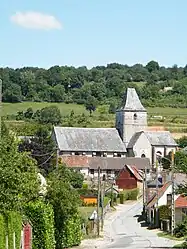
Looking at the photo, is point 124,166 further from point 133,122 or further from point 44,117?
point 44,117

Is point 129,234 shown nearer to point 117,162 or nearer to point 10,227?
point 10,227

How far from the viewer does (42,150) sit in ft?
313

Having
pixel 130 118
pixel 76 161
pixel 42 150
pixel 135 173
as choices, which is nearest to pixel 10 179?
pixel 42 150

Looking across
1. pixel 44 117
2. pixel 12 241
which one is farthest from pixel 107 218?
pixel 44 117

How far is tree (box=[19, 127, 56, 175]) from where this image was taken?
90506 mm

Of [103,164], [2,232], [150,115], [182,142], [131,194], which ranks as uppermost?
[150,115]

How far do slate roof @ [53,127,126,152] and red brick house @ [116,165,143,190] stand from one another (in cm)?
1883

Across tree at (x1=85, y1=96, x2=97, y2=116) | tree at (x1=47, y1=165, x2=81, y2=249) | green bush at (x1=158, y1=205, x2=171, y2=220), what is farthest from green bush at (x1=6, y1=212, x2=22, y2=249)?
tree at (x1=85, y1=96, x2=97, y2=116)

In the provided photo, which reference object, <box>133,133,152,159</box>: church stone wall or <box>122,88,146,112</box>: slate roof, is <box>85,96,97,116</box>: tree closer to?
<box>122,88,146,112</box>: slate roof

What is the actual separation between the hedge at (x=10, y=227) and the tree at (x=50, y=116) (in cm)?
12083

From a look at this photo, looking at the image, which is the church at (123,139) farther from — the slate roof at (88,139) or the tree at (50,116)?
the tree at (50,116)

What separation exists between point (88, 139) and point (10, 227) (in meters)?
96.9

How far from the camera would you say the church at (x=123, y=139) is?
125375mm

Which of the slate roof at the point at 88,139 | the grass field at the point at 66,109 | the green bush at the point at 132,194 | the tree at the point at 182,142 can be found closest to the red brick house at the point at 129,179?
the green bush at the point at 132,194
